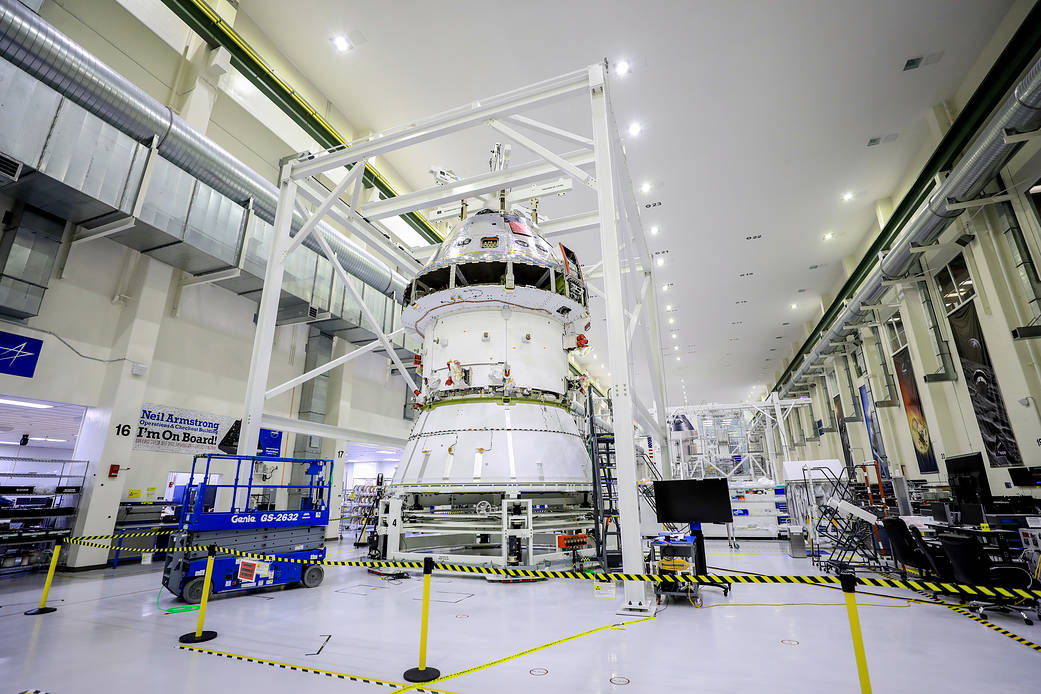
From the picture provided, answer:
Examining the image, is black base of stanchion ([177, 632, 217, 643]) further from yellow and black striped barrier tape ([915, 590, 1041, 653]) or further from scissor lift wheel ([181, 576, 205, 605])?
yellow and black striped barrier tape ([915, 590, 1041, 653])

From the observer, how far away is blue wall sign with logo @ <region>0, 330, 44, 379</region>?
8008mm

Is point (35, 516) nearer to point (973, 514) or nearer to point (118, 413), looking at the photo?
point (118, 413)

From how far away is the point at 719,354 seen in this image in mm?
30219

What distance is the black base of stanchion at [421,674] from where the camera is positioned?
132 inches

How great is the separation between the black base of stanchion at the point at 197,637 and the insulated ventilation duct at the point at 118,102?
9402 millimetres

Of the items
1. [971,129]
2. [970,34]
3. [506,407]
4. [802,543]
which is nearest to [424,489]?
[506,407]

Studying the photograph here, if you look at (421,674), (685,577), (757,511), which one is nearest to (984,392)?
(757,511)

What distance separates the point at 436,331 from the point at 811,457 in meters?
29.0

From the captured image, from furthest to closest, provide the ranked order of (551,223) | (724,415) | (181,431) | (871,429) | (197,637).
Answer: (724,415), (871,429), (551,223), (181,431), (197,637)

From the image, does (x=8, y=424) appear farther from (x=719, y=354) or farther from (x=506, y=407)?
(x=719, y=354)

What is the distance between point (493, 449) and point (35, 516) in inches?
304

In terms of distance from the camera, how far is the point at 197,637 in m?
4.35

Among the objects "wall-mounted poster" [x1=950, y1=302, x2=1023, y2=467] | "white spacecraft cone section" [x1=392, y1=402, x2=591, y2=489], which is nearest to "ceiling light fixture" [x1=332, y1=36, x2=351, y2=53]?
"white spacecraft cone section" [x1=392, y1=402, x2=591, y2=489]

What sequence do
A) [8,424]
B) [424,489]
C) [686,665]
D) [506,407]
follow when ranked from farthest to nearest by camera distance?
[8,424]
[506,407]
[424,489]
[686,665]
